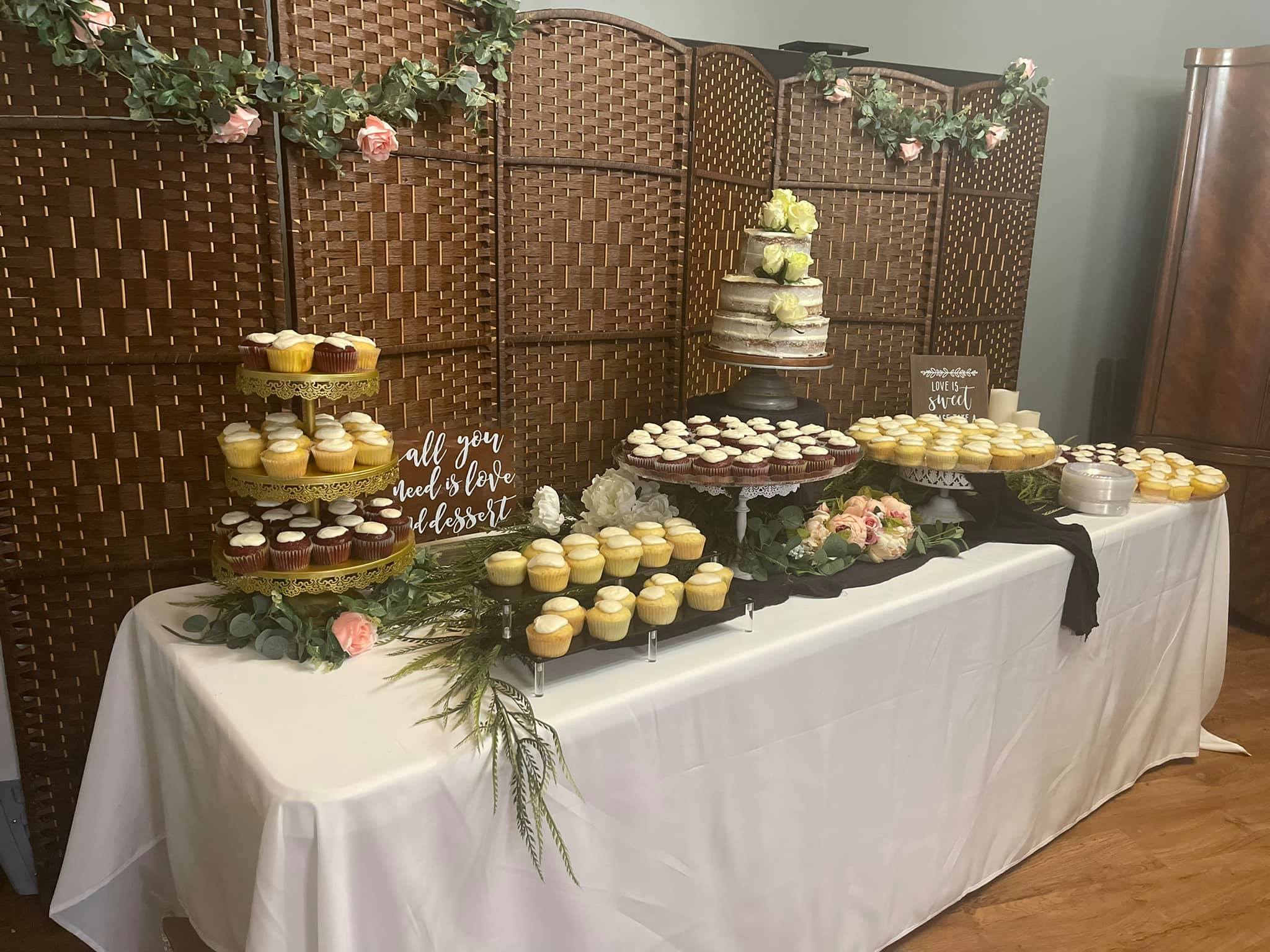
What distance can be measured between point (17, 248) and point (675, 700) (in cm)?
139

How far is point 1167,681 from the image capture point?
7.81 ft

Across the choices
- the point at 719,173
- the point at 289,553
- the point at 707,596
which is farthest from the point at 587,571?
the point at 719,173

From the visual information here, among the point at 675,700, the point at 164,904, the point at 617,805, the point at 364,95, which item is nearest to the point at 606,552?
the point at 675,700

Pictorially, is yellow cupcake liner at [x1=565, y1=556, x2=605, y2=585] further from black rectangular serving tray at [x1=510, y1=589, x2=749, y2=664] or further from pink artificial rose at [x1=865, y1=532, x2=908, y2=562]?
pink artificial rose at [x1=865, y1=532, x2=908, y2=562]

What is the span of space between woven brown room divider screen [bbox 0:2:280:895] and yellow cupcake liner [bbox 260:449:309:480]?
61cm

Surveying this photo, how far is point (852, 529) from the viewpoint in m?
1.80

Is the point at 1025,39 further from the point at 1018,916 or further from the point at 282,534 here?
the point at 282,534

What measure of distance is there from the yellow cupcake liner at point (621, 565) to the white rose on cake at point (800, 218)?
879 mm

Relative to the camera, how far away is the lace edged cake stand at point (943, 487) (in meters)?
2.03

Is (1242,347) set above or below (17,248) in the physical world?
below

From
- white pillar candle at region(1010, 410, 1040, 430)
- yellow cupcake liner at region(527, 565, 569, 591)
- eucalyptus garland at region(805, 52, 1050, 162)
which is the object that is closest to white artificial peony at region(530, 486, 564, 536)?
yellow cupcake liner at region(527, 565, 569, 591)

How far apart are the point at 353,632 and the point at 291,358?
401 mm

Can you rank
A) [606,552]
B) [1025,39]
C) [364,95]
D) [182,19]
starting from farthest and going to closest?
[1025,39]
[364,95]
[182,19]
[606,552]

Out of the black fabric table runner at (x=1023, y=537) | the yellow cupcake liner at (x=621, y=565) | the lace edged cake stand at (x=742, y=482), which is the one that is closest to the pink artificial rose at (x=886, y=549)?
the black fabric table runner at (x=1023, y=537)
